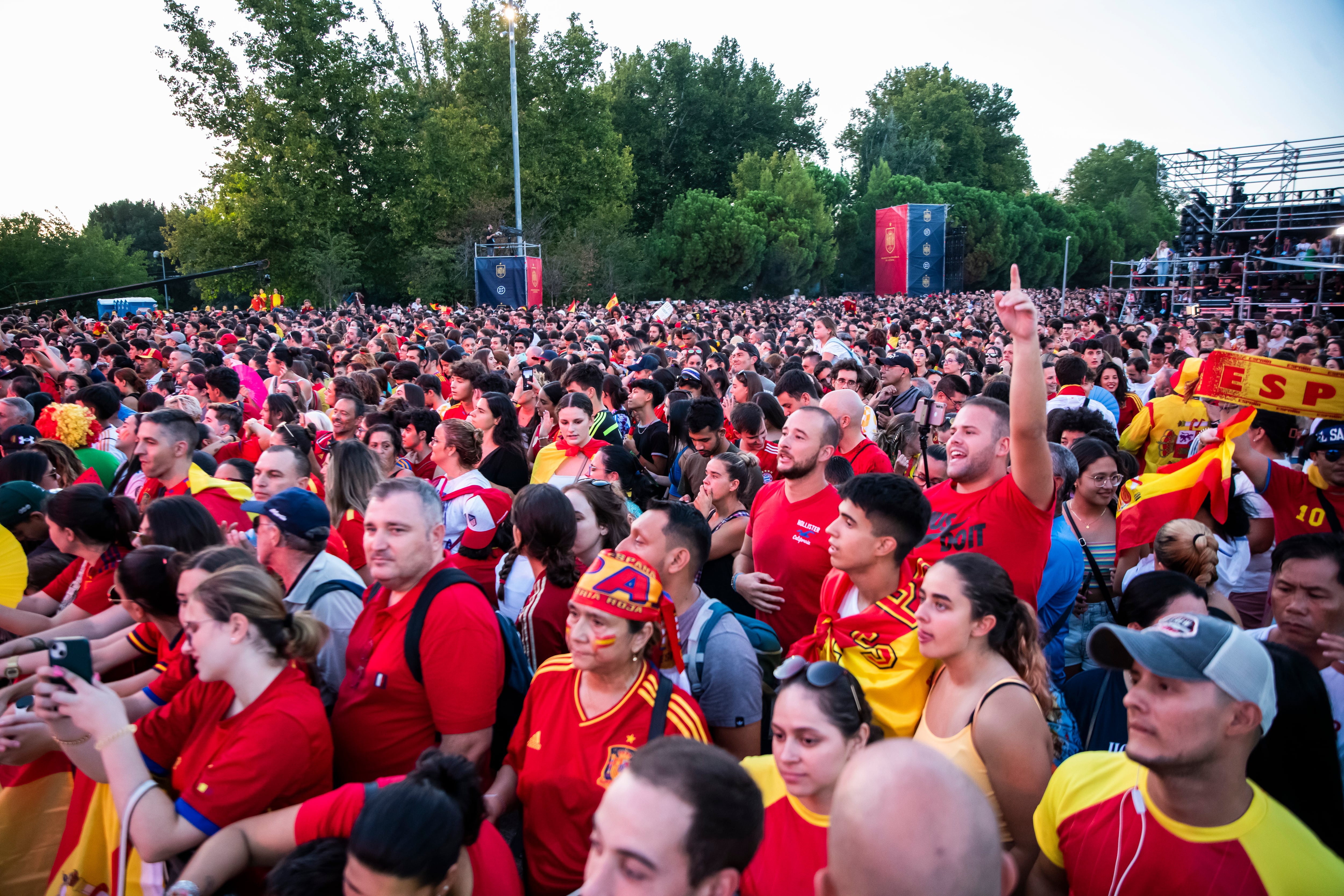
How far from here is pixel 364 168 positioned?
36.2 m

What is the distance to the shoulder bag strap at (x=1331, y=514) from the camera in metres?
4.16

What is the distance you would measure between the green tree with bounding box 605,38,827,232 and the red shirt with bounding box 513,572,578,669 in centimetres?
5198

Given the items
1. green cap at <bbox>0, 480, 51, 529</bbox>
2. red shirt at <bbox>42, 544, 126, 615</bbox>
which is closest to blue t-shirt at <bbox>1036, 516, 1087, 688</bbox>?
red shirt at <bbox>42, 544, 126, 615</bbox>

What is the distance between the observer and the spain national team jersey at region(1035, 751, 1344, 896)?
6.38 ft

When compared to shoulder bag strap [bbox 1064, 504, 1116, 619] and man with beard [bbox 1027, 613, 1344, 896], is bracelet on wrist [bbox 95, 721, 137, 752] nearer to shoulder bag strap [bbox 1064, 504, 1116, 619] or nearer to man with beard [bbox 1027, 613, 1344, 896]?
man with beard [bbox 1027, 613, 1344, 896]

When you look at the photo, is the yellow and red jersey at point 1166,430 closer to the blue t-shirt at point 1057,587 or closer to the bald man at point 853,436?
the bald man at point 853,436

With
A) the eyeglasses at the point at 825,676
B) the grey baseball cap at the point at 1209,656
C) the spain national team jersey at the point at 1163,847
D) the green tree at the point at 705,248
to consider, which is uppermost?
the green tree at the point at 705,248

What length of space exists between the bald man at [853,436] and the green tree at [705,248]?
39341mm

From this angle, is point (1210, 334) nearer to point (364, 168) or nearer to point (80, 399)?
point (80, 399)

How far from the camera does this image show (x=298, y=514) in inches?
138

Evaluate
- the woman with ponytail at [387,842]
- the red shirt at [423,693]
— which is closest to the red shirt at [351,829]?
the woman with ponytail at [387,842]

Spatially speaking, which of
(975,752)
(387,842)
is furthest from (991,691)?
(387,842)

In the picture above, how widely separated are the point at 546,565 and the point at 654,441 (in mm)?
3026

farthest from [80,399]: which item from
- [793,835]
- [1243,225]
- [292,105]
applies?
[292,105]
